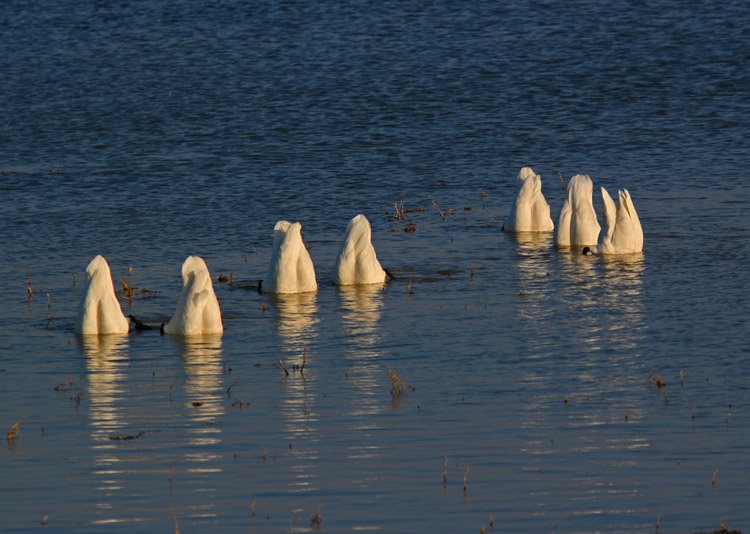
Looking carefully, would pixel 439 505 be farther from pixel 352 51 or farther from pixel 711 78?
pixel 352 51

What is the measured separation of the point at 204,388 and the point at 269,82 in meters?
30.1

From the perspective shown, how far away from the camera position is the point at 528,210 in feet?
83.6

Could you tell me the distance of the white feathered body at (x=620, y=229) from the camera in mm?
22906

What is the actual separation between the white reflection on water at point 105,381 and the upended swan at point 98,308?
0.43ft

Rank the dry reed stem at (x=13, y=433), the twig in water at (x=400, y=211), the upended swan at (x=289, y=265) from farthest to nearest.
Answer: the twig in water at (x=400, y=211), the upended swan at (x=289, y=265), the dry reed stem at (x=13, y=433)

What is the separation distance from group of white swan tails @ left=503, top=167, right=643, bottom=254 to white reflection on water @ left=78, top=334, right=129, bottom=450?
30.8ft

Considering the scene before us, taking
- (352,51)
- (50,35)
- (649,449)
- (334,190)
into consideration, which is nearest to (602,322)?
(649,449)

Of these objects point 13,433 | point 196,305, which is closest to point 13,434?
point 13,433

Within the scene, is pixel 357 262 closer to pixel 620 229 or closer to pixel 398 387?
pixel 620 229

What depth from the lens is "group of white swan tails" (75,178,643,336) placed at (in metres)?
17.6

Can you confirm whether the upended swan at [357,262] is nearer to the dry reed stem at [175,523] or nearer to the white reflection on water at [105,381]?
the white reflection on water at [105,381]

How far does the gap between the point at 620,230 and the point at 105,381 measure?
35.8 feet

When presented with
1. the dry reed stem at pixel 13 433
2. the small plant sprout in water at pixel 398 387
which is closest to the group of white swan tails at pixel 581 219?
the small plant sprout in water at pixel 398 387

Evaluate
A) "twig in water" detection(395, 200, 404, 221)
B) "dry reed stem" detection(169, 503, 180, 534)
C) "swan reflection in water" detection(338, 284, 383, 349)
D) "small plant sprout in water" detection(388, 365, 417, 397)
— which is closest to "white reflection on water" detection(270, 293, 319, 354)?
"swan reflection in water" detection(338, 284, 383, 349)
